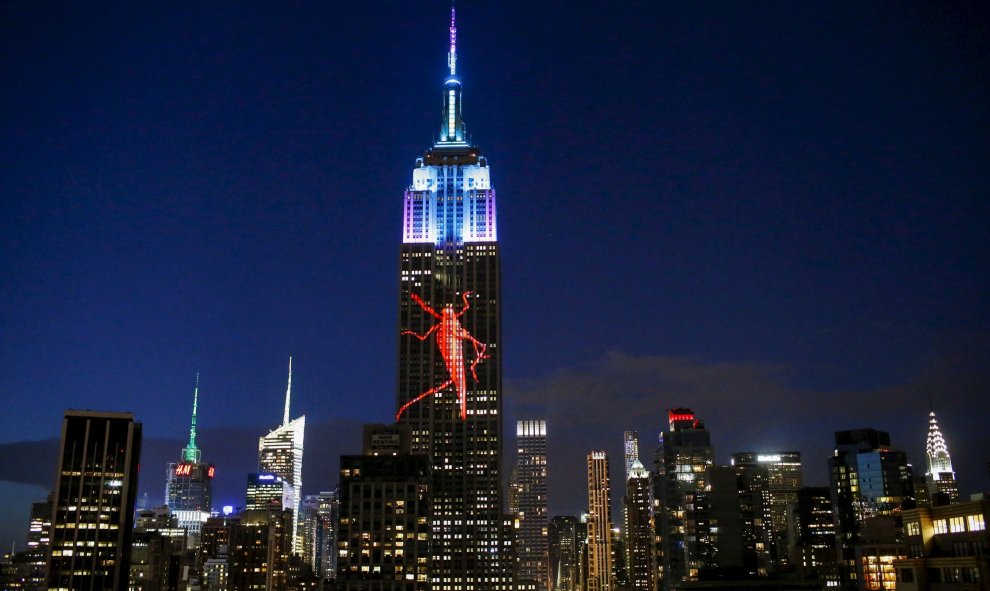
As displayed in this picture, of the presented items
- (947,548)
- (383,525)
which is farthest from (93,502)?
(947,548)

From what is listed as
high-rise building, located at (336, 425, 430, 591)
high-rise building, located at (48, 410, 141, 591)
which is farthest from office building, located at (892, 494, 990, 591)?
high-rise building, located at (48, 410, 141, 591)

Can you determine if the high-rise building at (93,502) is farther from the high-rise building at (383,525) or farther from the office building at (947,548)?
the office building at (947,548)

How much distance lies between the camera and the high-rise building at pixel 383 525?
6737 inches

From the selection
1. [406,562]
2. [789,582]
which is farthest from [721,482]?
[406,562]

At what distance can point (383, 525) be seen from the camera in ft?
574

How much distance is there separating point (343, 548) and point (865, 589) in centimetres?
9246

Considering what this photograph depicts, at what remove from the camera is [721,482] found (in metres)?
186

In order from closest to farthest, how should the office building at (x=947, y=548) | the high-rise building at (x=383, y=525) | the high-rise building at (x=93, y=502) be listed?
the office building at (x=947, y=548) < the high-rise building at (x=383, y=525) < the high-rise building at (x=93, y=502)

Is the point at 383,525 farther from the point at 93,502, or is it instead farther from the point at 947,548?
the point at 947,548

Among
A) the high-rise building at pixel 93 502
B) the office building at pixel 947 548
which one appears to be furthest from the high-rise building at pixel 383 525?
the office building at pixel 947 548

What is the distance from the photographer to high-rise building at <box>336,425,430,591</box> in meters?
171

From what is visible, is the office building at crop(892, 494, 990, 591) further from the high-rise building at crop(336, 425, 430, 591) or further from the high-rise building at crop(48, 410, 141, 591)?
the high-rise building at crop(48, 410, 141, 591)

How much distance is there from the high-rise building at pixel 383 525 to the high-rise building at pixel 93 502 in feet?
154

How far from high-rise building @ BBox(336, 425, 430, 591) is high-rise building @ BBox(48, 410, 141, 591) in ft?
154
